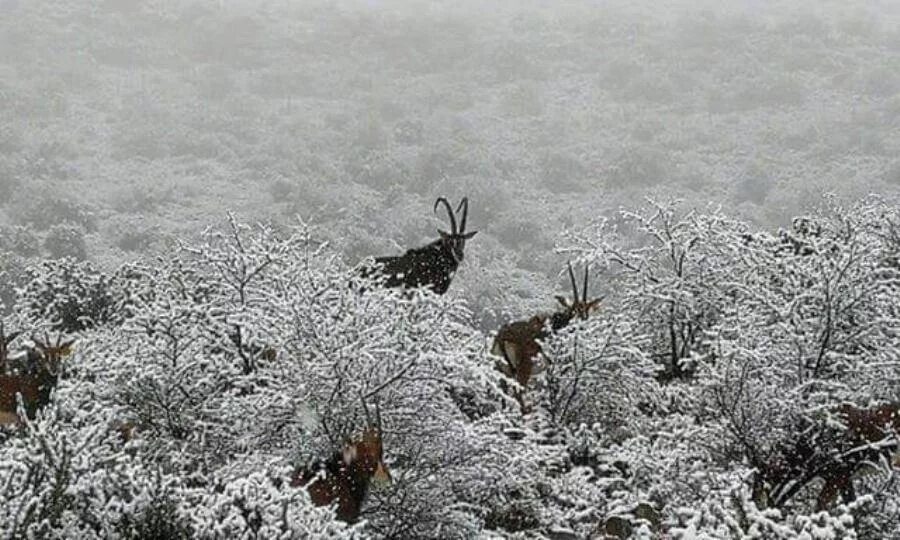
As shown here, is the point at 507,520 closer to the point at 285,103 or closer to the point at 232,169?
the point at 232,169

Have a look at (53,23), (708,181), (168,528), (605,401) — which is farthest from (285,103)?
(168,528)

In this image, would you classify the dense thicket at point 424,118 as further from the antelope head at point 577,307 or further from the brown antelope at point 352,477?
the brown antelope at point 352,477

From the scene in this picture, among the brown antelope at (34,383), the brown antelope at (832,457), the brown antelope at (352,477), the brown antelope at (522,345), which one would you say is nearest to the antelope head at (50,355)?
the brown antelope at (34,383)

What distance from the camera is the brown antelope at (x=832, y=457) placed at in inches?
163

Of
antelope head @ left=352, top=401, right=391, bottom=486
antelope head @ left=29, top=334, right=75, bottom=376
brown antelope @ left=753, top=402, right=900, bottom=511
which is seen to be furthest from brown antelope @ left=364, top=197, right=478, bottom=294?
brown antelope @ left=753, top=402, right=900, bottom=511

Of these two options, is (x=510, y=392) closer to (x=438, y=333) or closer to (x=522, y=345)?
(x=522, y=345)

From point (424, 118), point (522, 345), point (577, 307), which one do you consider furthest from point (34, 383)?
point (424, 118)

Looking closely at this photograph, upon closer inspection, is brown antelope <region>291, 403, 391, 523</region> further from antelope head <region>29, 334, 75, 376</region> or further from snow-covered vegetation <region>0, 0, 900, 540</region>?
antelope head <region>29, 334, 75, 376</region>

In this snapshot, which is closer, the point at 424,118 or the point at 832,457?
the point at 832,457

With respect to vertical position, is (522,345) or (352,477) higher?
(352,477)

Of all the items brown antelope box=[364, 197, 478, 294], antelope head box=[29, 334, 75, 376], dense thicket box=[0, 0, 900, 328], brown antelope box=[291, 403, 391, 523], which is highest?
brown antelope box=[364, 197, 478, 294]

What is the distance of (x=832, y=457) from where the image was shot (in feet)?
13.8

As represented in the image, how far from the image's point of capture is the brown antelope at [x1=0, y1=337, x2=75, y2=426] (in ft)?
14.0

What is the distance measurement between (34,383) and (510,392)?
96.1 inches
